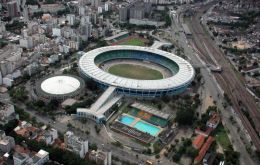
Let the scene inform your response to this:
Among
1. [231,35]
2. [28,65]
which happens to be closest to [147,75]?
[28,65]

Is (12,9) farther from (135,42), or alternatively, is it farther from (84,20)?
(135,42)

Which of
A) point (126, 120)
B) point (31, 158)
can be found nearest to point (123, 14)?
point (126, 120)

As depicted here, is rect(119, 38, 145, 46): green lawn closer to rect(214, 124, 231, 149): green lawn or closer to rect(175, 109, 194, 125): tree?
rect(175, 109, 194, 125): tree

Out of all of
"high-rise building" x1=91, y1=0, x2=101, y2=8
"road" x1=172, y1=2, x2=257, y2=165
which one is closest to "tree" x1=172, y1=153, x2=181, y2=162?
"road" x1=172, y1=2, x2=257, y2=165

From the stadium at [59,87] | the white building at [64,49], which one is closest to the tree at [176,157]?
the stadium at [59,87]

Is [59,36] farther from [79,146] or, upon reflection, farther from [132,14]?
[79,146]

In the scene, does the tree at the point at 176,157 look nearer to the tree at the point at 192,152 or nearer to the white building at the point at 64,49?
the tree at the point at 192,152

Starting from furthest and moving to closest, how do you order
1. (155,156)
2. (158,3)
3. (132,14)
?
(158,3) → (132,14) → (155,156)
